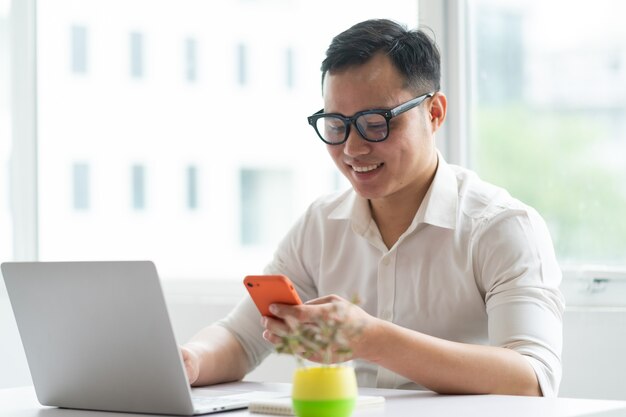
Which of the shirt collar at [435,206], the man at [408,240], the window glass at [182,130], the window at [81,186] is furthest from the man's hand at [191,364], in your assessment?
the window at [81,186]

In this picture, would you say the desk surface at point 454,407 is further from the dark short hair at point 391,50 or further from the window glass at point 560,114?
the window glass at point 560,114

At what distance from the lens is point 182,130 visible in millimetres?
3484

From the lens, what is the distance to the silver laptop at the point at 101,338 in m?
1.48

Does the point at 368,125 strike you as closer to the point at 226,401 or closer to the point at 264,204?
the point at 226,401

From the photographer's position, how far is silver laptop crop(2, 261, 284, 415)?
1476mm

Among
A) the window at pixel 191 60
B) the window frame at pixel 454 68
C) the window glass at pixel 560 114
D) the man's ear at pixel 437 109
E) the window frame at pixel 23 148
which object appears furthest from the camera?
the window frame at pixel 23 148

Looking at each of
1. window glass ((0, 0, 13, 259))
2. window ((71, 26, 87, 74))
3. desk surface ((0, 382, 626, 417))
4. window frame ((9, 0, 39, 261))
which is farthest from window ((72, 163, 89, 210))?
desk surface ((0, 382, 626, 417))

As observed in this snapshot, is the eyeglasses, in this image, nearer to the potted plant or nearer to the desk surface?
the desk surface

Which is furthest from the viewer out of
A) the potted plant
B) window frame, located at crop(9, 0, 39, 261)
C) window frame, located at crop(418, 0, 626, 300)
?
window frame, located at crop(9, 0, 39, 261)

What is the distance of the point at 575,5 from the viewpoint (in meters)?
2.61

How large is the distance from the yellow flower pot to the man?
0.64 meters

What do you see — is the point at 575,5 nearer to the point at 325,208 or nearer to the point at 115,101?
the point at 325,208

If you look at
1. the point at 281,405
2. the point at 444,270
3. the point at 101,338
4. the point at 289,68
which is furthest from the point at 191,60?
the point at 281,405

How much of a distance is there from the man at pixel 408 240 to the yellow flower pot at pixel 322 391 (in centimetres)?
64
